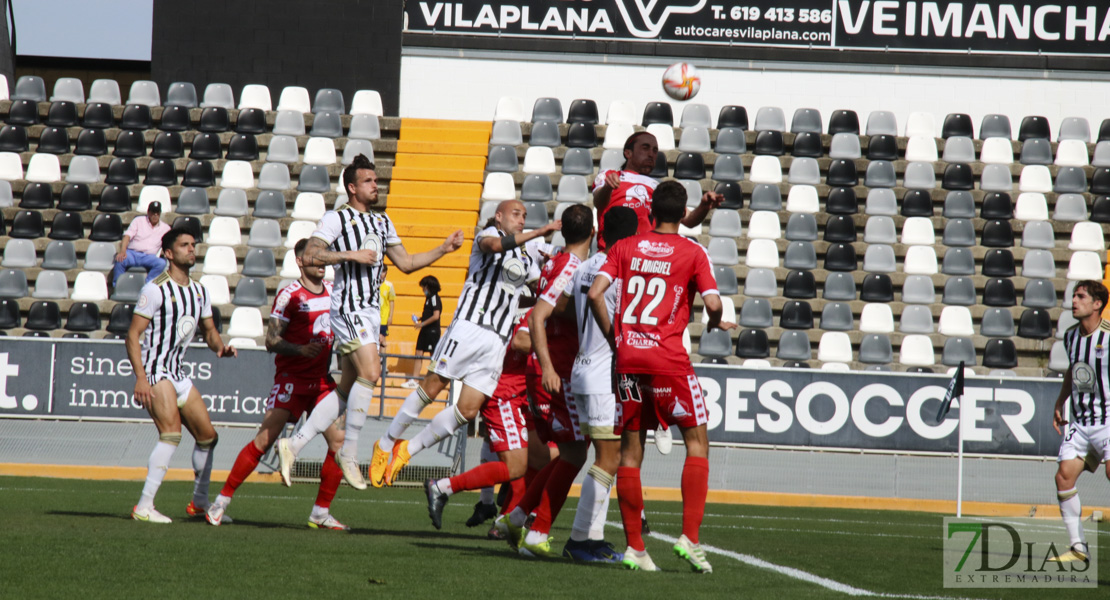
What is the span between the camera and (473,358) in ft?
28.4

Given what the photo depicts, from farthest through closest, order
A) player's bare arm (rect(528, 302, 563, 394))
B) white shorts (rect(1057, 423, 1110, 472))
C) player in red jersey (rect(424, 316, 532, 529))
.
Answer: white shorts (rect(1057, 423, 1110, 472)) → player in red jersey (rect(424, 316, 532, 529)) → player's bare arm (rect(528, 302, 563, 394))

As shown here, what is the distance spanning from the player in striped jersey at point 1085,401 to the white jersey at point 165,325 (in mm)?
6876

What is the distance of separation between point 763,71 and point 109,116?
41.2 ft

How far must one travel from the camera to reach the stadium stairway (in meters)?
19.6

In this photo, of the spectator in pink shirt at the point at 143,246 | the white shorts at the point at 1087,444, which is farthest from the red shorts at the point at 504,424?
the spectator in pink shirt at the point at 143,246

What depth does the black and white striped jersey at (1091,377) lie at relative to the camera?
941 centimetres

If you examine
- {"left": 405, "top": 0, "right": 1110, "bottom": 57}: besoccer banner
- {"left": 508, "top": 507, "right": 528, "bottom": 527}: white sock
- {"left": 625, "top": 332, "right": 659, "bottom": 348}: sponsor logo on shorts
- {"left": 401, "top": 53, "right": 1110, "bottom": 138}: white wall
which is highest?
{"left": 405, "top": 0, "right": 1110, "bottom": 57}: besoccer banner

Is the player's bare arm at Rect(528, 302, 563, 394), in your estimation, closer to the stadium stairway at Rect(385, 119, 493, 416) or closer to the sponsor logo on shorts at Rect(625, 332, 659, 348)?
the sponsor logo on shorts at Rect(625, 332, 659, 348)

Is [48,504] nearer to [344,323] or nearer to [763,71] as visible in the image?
[344,323]

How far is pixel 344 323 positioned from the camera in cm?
841

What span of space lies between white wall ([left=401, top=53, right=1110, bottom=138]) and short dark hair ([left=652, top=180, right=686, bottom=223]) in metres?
16.7

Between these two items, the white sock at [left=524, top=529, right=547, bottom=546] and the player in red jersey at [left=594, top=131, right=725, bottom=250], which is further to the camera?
the player in red jersey at [left=594, top=131, right=725, bottom=250]

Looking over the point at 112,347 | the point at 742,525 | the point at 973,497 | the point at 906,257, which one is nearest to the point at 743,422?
the point at 973,497

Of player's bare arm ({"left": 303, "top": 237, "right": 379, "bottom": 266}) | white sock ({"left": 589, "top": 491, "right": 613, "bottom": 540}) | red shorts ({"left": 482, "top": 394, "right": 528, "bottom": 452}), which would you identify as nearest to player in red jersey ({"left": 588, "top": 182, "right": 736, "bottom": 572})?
white sock ({"left": 589, "top": 491, "right": 613, "bottom": 540})
